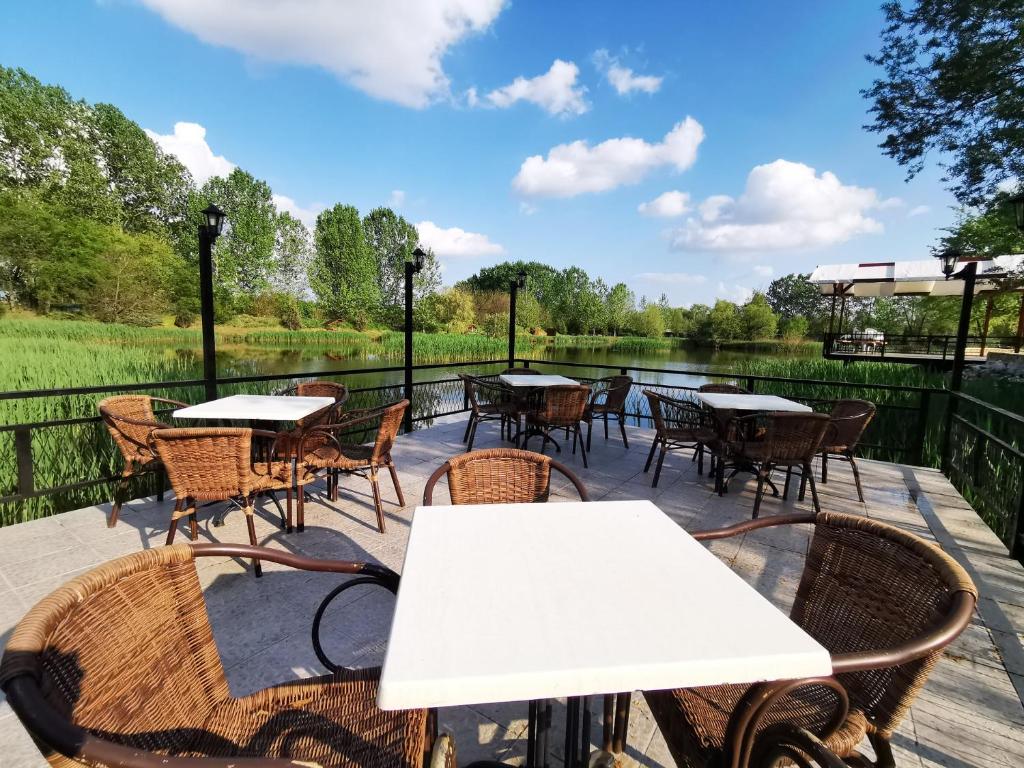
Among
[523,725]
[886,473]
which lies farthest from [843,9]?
[523,725]

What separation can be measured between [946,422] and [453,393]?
18.9 feet

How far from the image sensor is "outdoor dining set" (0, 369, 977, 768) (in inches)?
25.6

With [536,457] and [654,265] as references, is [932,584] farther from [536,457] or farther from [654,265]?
[654,265]

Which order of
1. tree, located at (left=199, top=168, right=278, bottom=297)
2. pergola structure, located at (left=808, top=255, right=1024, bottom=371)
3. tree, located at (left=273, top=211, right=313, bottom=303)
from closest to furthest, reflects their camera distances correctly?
pergola structure, located at (left=808, top=255, right=1024, bottom=371) < tree, located at (left=199, top=168, right=278, bottom=297) < tree, located at (left=273, top=211, right=313, bottom=303)

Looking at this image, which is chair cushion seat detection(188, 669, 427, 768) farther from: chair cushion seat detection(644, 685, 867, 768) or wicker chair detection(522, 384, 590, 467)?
wicker chair detection(522, 384, 590, 467)

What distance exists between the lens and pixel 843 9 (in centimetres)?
613

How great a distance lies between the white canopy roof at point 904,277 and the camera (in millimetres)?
8516

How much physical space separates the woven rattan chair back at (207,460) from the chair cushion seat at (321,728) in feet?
4.41

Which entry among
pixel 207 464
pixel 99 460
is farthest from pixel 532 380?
pixel 99 460

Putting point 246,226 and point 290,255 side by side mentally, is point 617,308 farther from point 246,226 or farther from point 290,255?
point 246,226

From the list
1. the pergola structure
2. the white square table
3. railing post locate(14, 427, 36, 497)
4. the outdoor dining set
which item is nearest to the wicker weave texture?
the outdoor dining set

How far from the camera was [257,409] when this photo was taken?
2.80 meters

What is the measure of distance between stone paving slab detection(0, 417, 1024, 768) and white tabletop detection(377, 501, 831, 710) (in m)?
0.68

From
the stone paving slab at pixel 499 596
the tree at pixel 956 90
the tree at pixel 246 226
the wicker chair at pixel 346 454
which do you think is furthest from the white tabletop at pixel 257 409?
the tree at pixel 246 226
